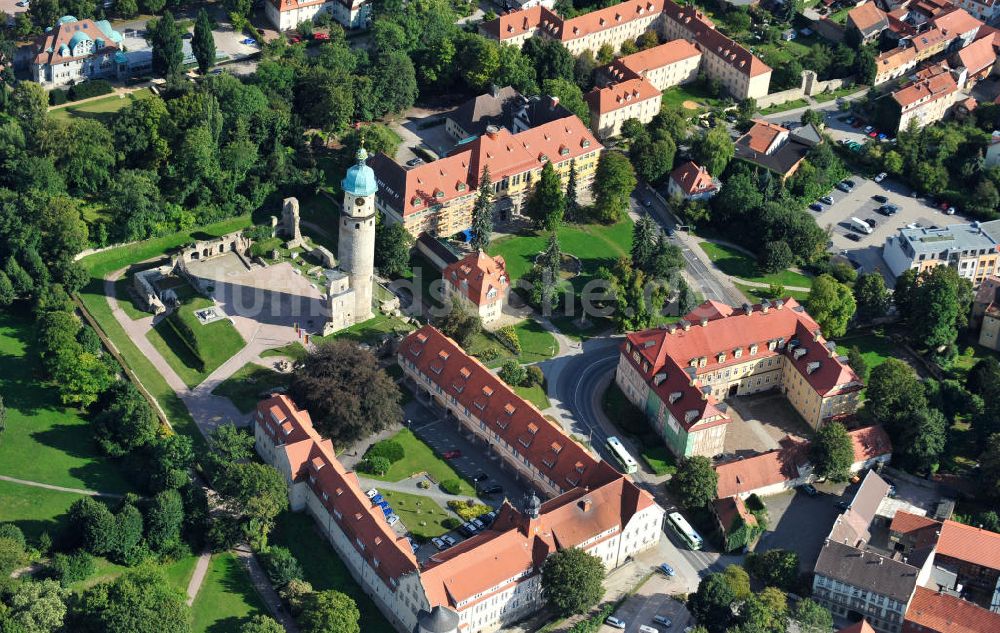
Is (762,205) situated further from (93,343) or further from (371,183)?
(93,343)

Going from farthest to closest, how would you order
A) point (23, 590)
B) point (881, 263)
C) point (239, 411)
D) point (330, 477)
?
point (881, 263) < point (239, 411) < point (330, 477) < point (23, 590)

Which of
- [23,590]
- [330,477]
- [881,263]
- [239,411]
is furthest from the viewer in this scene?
[881,263]

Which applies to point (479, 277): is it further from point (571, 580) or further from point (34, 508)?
point (34, 508)

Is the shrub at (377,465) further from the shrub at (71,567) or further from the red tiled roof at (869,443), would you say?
the red tiled roof at (869,443)

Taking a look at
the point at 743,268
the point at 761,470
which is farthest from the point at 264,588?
the point at 743,268

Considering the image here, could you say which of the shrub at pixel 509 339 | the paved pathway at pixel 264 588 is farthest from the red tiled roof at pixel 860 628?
the shrub at pixel 509 339

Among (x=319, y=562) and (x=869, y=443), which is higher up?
(x=869, y=443)

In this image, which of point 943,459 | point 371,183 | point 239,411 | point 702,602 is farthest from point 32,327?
point 943,459
